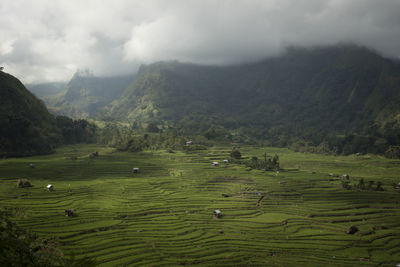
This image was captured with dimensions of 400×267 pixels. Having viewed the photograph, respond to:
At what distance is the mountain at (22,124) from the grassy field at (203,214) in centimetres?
2379

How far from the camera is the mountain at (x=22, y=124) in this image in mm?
111569

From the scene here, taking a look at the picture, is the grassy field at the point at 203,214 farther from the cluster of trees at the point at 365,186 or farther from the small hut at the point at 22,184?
the cluster of trees at the point at 365,186

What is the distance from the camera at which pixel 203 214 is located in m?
60.8

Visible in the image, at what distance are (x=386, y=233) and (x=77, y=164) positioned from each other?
85.6 metres

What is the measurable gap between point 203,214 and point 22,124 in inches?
3828

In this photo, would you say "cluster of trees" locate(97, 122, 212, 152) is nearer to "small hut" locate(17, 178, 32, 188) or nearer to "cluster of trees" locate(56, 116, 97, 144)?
"cluster of trees" locate(56, 116, 97, 144)

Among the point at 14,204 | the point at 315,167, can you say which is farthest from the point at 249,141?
the point at 14,204

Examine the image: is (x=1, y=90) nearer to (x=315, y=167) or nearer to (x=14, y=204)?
(x=14, y=204)

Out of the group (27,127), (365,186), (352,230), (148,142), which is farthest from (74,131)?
(352,230)

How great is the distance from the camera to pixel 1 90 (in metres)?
129

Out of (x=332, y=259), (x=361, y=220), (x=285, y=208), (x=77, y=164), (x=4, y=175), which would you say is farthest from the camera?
(x=77, y=164)

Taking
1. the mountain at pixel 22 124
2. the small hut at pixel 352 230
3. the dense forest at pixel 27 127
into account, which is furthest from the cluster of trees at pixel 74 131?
the small hut at pixel 352 230

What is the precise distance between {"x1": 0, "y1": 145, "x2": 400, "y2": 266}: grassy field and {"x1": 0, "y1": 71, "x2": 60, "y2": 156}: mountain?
23.8m

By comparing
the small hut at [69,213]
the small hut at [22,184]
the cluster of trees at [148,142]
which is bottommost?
the small hut at [69,213]
